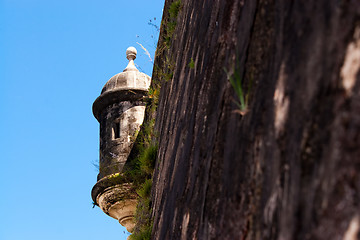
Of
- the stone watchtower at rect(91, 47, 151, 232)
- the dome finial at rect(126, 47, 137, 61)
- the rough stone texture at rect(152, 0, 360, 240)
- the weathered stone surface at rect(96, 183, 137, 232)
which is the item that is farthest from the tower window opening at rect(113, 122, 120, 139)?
the rough stone texture at rect(152, 0, 360, 240)

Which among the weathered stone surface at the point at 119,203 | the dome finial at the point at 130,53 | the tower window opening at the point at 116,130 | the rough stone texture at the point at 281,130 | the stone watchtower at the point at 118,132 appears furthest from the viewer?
the dome finial at the point at 130,53

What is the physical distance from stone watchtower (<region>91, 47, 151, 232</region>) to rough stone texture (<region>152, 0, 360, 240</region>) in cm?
591

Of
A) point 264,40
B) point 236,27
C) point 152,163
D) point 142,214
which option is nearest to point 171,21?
point 152,163

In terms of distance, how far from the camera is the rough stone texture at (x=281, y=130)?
890 mm

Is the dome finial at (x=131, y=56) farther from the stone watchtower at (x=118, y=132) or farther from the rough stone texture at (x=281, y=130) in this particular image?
the rough stone texture at (x=281, y=130)

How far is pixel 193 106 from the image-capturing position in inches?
103

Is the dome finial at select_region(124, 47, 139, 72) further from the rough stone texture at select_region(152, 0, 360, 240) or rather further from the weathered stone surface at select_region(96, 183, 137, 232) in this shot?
the rough stone texture at select_region(152, 0, 360, 240)

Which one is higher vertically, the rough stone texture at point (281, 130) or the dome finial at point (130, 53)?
the dome finial at point (130, 53)

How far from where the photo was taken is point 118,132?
862 centimetres

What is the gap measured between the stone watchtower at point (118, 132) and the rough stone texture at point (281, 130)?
5910mm

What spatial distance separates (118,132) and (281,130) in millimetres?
7572

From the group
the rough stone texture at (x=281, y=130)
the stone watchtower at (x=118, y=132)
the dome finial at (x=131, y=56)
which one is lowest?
the rough stone texture at (x=281, y=130)

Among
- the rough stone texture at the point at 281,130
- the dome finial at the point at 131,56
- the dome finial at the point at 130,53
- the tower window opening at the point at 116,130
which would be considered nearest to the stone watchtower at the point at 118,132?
the tower window opening at the point at 116,130

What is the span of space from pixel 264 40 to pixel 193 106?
3.89ft
